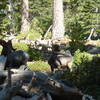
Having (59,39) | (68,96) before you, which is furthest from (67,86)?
(59,39)

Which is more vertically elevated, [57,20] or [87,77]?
[57,20]

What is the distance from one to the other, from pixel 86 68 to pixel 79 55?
2072 mm

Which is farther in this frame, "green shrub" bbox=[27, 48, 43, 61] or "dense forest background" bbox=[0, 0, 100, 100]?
"green shrub" bbox=[27, 48, 43, 61]

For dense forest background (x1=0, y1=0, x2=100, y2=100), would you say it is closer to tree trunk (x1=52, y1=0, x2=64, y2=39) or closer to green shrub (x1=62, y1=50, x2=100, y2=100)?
green shrub (x1=62, y1=50, x2=100, y2=100)

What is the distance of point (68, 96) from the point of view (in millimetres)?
6820

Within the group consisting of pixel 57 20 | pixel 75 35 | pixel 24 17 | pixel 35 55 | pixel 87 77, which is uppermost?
pixel 24 17

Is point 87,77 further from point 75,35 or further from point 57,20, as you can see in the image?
point 57,20

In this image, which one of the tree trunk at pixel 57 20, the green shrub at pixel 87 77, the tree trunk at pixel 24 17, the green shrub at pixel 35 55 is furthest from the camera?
the tree trunk at pixel 24 17

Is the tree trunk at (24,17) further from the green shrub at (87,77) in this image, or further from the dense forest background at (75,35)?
the green shrub at (87,77)

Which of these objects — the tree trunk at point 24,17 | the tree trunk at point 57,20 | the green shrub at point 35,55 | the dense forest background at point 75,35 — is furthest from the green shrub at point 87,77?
the tree trunk at point 24,17

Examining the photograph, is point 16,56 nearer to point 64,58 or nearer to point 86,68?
point 64,58

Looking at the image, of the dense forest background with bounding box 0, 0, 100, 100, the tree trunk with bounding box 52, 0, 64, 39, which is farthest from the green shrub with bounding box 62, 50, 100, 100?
the tree trunk with bounding box 52, 0, 64, 39

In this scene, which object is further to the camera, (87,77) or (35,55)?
(35,55)

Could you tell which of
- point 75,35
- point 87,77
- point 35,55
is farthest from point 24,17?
point 87,77
